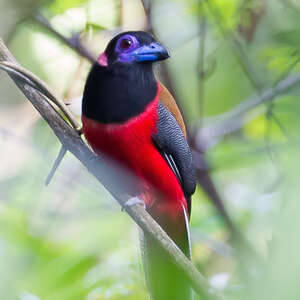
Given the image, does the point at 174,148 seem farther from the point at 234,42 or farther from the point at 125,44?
the point at 234,42

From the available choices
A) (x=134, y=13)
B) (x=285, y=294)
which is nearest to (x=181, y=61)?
(x=134, y=13)

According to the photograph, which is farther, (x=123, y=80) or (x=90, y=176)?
(x=90, y=176)

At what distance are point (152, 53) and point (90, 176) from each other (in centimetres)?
68

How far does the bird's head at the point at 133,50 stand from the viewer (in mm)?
2480

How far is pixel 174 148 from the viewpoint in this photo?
2.65 metres

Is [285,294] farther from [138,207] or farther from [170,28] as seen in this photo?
[170,28]

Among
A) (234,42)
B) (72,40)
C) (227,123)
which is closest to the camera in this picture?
(234,42)

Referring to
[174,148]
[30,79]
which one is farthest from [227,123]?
[30,79]

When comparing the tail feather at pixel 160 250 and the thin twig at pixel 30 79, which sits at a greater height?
the thin twig at pixel 30 79

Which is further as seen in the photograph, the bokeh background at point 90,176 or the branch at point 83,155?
the bokeh background at point 90,176

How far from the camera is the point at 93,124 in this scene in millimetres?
2363

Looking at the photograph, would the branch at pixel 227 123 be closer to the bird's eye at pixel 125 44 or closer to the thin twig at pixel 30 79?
the bird's eye at pixel 125 44

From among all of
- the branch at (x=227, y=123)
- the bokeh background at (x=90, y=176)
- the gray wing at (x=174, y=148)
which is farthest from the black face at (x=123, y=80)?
the branch at (x=227, y=123)

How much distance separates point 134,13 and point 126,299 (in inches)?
88.7
